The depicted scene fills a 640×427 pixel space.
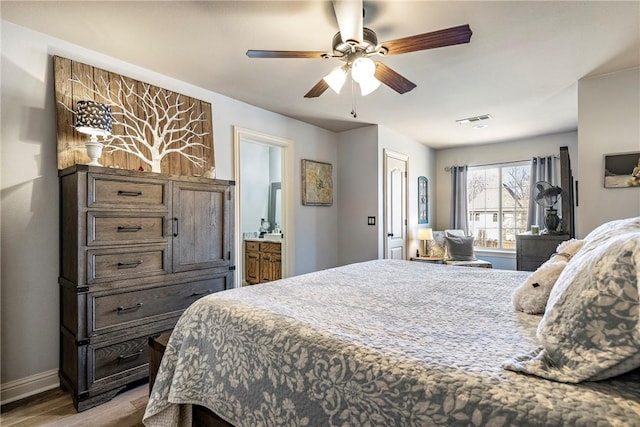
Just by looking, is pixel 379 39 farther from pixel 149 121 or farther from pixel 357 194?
pixel 357 194

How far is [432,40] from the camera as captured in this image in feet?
5.35

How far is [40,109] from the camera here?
2.16 meters

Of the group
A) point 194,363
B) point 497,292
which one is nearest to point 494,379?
point 497,292

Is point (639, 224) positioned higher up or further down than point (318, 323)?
higher up

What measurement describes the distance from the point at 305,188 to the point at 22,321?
287 centimetres

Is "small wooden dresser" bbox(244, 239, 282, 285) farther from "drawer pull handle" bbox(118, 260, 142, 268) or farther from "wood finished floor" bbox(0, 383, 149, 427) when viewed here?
"wood finished floor" bbox(0, 383, 149, 427)

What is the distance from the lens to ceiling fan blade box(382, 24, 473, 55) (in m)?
1.53

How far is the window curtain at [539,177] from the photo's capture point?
15.7ft

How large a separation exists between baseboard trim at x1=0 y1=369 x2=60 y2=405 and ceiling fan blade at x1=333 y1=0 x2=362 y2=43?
291 cm

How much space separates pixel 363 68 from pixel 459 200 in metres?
4.47

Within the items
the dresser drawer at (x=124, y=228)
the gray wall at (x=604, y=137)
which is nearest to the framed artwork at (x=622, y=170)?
the gray wall at (x=604, y=137)

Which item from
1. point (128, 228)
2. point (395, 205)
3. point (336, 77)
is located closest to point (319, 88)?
point (336, 77)

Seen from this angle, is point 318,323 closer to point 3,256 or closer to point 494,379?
point 494,379

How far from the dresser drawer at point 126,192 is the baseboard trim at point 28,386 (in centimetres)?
123
